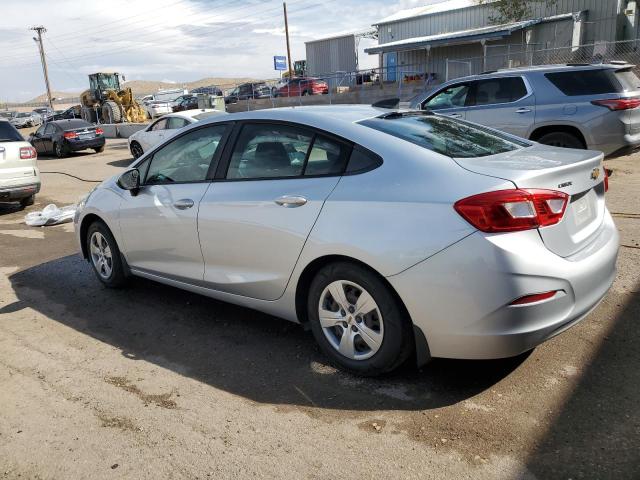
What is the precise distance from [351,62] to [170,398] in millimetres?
43911

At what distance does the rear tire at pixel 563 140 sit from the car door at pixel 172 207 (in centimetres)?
611

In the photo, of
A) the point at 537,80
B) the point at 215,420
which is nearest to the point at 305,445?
the point at 215,420

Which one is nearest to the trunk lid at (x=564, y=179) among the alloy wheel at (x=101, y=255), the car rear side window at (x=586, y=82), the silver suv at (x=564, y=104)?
the alloy wheel at (x=101, y=255)

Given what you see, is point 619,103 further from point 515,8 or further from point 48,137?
point 515,8

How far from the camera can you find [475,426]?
9.55ft

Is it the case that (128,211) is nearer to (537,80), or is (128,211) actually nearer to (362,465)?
(362,465)

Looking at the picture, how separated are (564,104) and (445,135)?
223 inches

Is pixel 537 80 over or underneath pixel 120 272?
over

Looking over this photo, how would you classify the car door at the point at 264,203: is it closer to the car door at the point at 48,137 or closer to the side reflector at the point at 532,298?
the side reflector at the point at 532,298

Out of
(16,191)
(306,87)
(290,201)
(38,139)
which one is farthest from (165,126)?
(306,87)

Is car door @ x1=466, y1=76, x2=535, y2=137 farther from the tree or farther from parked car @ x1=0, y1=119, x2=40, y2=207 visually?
the tree

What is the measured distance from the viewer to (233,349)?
402cm

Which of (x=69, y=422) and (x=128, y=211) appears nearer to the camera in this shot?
(x=69, y=422)

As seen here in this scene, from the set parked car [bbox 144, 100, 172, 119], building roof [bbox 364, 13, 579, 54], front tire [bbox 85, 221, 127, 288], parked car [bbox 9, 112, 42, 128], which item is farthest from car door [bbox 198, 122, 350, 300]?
parked car [bbox 9, 112, 42, 128]
